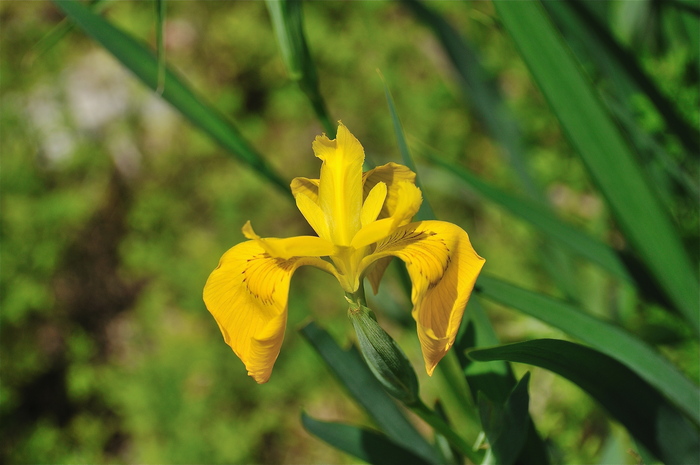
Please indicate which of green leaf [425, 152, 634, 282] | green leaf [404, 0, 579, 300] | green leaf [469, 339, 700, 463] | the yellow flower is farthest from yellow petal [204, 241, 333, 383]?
green leaf [404, 0, 579, 300]

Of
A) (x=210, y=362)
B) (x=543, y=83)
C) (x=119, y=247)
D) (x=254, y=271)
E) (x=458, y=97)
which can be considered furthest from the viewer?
(x=119, y=247)

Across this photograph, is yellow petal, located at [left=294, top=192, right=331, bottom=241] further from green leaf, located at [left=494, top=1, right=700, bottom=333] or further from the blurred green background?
the blurred green background

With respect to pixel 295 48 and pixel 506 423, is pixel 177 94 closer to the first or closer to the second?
pixel 295 48

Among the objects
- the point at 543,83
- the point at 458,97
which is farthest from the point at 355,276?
the point at 458,97

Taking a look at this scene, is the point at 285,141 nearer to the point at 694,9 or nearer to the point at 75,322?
the point at 75,322

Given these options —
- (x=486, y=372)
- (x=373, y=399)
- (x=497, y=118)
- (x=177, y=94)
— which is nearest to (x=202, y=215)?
(x=497, y=118)

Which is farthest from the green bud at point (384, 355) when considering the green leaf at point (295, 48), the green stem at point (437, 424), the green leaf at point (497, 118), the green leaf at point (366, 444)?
the green leaf at point (497, 118)

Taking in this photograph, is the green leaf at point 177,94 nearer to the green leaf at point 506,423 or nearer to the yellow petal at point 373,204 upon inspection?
the yellow petal at point 373,204
